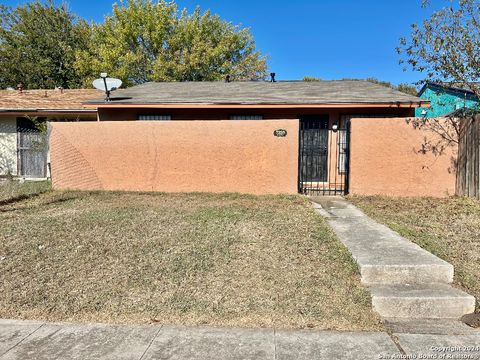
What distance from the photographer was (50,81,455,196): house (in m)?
9.12

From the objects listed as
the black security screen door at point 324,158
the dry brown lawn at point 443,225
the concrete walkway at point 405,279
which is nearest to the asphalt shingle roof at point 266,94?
the black security screen door at point 324,158

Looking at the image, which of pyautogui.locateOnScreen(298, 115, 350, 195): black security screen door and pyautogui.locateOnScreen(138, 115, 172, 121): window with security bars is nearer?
pyautogui.locateOnScreen(298, 115, 350, 195): black security screen door

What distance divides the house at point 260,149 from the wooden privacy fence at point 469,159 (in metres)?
0.29

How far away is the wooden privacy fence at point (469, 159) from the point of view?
8258mm

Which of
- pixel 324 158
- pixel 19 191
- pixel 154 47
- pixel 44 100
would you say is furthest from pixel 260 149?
pixel 154 47

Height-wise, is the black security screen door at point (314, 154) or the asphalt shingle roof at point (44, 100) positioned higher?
the asphalt shingle roof at point (44, 100)

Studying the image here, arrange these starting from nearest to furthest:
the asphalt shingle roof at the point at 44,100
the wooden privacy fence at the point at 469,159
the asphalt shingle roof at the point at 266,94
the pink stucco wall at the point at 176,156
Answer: the wooden privacy fence at the point at 469,159, the pink stucco wall at the point at 176,156, the asphalt shingle roof at the point at 266,94, the asphalt shingle roof at the point at 44,100

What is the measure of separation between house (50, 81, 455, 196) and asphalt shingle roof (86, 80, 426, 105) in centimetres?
7

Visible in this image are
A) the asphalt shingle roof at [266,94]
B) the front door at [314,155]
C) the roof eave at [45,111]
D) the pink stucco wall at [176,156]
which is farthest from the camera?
the roof eave at [45,111]

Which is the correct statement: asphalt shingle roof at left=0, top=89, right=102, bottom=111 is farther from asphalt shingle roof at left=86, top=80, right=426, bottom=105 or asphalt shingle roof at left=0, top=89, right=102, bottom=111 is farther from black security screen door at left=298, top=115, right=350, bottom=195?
black security screen door at left=298, top=115, right=350, bottom=195

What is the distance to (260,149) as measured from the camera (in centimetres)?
947

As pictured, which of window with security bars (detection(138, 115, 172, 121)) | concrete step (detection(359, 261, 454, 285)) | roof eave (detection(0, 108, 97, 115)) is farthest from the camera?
roof eave (detection(0, 108, 97, 115))

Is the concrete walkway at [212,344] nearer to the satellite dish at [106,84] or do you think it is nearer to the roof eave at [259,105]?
the roof eave at [259,105]

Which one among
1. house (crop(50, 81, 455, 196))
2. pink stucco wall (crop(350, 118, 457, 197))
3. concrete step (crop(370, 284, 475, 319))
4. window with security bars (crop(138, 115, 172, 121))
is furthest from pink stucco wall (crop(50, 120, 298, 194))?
concrete step (crop(370, 284, 475, 319))
